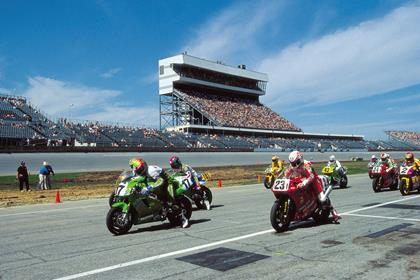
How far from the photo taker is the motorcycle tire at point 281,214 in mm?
8453

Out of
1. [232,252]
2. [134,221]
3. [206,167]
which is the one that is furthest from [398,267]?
[206,167]

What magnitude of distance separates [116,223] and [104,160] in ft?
96.7

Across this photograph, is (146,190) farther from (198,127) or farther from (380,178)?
(198,127)

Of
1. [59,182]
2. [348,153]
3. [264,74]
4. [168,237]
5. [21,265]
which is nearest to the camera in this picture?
[21,265]

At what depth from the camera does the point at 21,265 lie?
20.4ft

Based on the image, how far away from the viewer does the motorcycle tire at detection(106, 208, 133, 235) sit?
8.41 meters

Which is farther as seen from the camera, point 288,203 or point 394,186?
point 394,186

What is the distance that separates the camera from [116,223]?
27.9 ft

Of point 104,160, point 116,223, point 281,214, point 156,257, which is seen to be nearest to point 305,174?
point 281,214

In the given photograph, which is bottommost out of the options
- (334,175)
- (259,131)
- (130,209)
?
(130,209)

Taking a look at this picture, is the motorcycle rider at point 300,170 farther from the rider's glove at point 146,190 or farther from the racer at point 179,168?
the racer at point 179,168

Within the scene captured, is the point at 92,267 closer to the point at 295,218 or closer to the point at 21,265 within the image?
the point at 21,265

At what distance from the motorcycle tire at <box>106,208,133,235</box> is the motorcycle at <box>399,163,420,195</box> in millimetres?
11759

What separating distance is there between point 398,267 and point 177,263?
10.1 feet
